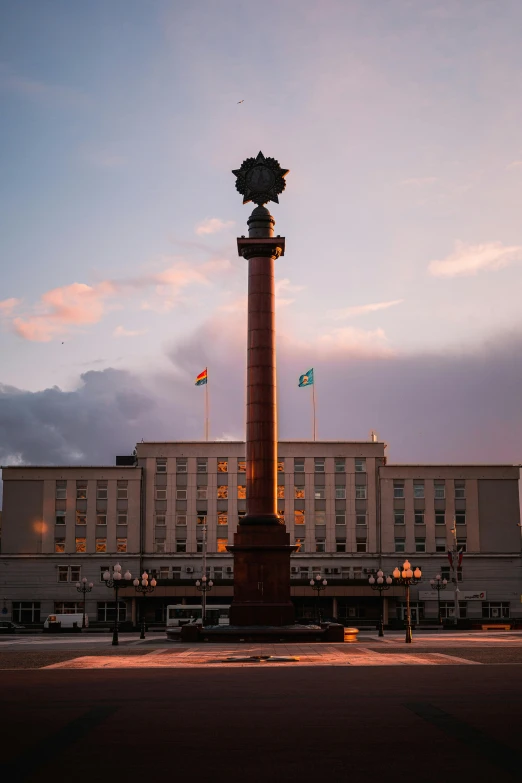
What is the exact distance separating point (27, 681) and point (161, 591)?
243 ft

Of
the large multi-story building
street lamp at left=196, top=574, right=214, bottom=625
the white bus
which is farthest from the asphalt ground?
the large multi-story building

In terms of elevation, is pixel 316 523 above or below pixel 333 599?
above

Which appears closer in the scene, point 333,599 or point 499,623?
point 499,623

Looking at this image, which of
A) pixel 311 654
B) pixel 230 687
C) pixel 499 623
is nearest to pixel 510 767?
pixel 230 687

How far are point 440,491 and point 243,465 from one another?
2305cm

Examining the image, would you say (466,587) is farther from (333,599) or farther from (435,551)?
(333,599)

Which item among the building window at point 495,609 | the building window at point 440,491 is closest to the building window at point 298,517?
the building window at point 440,491

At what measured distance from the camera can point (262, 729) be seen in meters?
16.2

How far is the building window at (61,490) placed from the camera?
105m

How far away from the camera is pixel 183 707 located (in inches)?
768

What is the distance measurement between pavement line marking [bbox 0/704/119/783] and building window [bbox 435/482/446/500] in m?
90.4

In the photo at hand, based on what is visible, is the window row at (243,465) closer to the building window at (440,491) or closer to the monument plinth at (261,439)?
the building window at (440,491)

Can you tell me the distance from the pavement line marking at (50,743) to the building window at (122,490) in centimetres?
8648

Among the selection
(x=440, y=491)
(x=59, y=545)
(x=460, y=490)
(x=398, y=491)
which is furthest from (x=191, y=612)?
(x=460, y=490)
